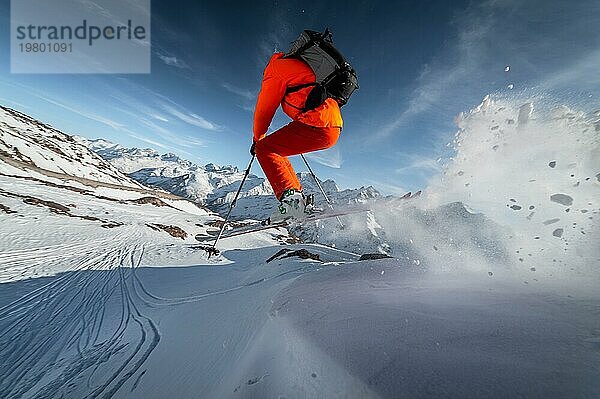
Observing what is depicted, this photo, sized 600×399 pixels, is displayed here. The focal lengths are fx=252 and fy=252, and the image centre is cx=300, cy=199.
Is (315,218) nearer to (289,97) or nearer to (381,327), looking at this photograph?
(289,97)

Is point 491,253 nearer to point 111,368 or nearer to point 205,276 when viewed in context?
point 111,368

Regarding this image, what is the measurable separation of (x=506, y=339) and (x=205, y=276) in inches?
511

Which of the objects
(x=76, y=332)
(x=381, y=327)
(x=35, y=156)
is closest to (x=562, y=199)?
(x=381, y=327)

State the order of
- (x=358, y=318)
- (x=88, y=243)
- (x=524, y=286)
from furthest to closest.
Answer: (x=88, y=243)
(x=524, y=286)
(x=358, y=318)

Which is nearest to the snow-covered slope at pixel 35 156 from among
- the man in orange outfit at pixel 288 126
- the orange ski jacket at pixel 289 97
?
the man in orange outfit at pixel 288 126

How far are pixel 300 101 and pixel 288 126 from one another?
57cm

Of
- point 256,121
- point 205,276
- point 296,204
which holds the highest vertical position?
point 256,121

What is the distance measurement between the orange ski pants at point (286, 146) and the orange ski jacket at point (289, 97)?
156 millimetres

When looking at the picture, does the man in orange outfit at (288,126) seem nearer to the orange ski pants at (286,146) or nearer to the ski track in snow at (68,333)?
the orange ski pants at (286,146)

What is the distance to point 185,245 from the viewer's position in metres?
22.8

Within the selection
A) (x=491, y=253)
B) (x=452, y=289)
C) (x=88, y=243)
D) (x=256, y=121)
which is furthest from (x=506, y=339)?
(x=88, y=243)

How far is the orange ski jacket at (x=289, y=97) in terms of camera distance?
4012 millimetres

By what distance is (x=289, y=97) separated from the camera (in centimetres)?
420

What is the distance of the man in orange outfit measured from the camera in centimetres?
406
